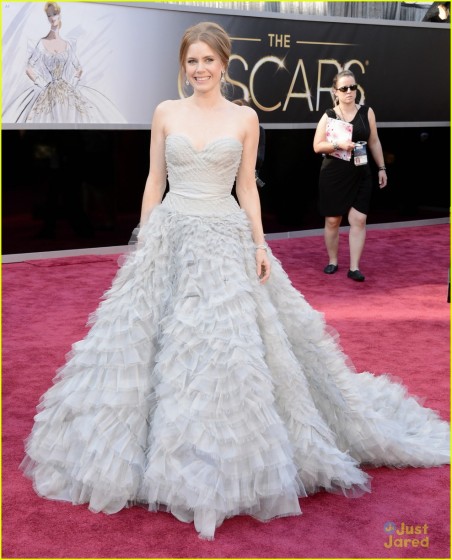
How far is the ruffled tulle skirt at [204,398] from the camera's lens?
3041 millimetres

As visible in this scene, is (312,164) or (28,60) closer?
(28,60)

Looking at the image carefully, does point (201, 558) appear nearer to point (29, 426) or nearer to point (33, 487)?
point (33, 487)

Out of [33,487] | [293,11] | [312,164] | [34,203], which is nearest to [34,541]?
[33,487]

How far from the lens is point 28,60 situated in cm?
824

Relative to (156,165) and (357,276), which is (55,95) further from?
(156,165)

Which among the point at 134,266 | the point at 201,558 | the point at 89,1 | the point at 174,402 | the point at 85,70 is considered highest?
the point at 89,1

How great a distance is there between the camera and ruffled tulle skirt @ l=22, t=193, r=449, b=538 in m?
3.04

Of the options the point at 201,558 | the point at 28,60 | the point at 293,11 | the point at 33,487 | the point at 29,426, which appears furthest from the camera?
the point at 293,11

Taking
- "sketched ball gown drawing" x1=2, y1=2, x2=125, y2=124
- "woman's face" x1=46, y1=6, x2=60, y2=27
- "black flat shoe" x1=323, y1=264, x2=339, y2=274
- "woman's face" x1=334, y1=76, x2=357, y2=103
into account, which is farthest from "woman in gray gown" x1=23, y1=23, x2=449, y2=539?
"woman's face" x1=46, y1=6, x2=60, y2=27

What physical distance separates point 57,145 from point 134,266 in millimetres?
5483

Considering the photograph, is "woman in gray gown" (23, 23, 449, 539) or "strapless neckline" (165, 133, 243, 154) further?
"strapless neckline" (165, 133, 243, 154)

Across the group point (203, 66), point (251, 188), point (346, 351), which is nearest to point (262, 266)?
point (251, 188)

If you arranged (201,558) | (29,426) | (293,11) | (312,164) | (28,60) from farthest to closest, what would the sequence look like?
(293,11)
(312,164)
(28,60)
(29,426)
(201,558)

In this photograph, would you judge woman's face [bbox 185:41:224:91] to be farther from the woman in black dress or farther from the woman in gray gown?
the woman in black dress
